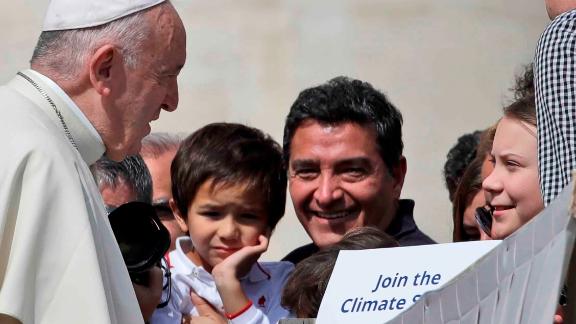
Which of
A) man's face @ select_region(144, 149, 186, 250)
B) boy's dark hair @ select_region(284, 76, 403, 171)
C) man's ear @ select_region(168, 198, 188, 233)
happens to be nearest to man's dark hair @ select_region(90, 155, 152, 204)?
man's ear @ select_region(168, 198, 188, 233)

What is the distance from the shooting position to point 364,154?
174 inches

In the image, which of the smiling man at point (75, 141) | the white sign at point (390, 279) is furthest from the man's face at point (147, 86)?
the white sign at point (390, 279)

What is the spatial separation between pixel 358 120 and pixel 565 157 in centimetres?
152

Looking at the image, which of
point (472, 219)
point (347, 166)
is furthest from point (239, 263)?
point (472, 219)

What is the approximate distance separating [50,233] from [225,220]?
45.0 inches

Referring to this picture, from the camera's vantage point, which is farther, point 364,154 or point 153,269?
point 364,154

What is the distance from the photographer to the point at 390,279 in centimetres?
317

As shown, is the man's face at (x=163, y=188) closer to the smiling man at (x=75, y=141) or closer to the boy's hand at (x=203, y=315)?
the boy's hand at (x=203, y=315)

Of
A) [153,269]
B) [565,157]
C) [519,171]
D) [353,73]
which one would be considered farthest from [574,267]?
[353,73]

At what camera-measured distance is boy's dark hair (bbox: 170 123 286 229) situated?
4.36 metres

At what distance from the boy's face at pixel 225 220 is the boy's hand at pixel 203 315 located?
0.13 meters

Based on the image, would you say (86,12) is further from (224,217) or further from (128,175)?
(128,175)

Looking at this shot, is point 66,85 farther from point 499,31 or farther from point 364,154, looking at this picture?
point 499,31

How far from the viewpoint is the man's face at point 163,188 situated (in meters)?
4.89
